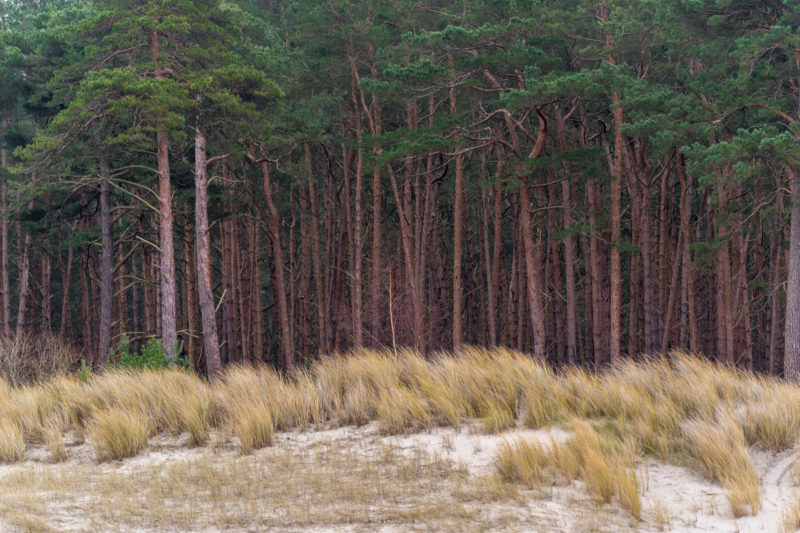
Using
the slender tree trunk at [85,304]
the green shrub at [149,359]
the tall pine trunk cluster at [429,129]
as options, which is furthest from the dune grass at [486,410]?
the slender tree trunk at [85,304]

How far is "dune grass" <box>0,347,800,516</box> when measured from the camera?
6.20m

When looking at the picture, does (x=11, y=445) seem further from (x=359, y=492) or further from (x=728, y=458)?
(x=728, y=458)

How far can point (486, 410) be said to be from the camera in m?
7.87

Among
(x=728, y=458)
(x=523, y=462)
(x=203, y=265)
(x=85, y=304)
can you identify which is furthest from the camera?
(x=85, y=304)

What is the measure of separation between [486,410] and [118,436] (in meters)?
4.35

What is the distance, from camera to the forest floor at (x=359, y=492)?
5277 mm

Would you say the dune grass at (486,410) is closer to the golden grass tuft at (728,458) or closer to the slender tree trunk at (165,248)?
the golden grass tuft at (728,458)

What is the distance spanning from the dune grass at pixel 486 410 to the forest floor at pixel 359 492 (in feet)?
0.58

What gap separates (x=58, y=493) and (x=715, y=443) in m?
6.19

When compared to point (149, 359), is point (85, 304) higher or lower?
lower

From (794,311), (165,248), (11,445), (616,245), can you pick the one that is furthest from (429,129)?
(11,445)

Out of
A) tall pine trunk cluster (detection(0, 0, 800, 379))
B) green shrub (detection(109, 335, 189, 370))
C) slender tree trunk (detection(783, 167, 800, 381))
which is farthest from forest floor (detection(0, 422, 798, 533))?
slender tree trunk (detection(783, 167, 800, 381))

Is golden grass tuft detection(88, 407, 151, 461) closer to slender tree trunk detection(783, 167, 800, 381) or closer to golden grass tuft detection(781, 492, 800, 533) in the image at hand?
golden grass tuft detection(781, 492, 800, 533)

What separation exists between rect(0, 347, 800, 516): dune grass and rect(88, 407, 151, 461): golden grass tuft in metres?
0.01
